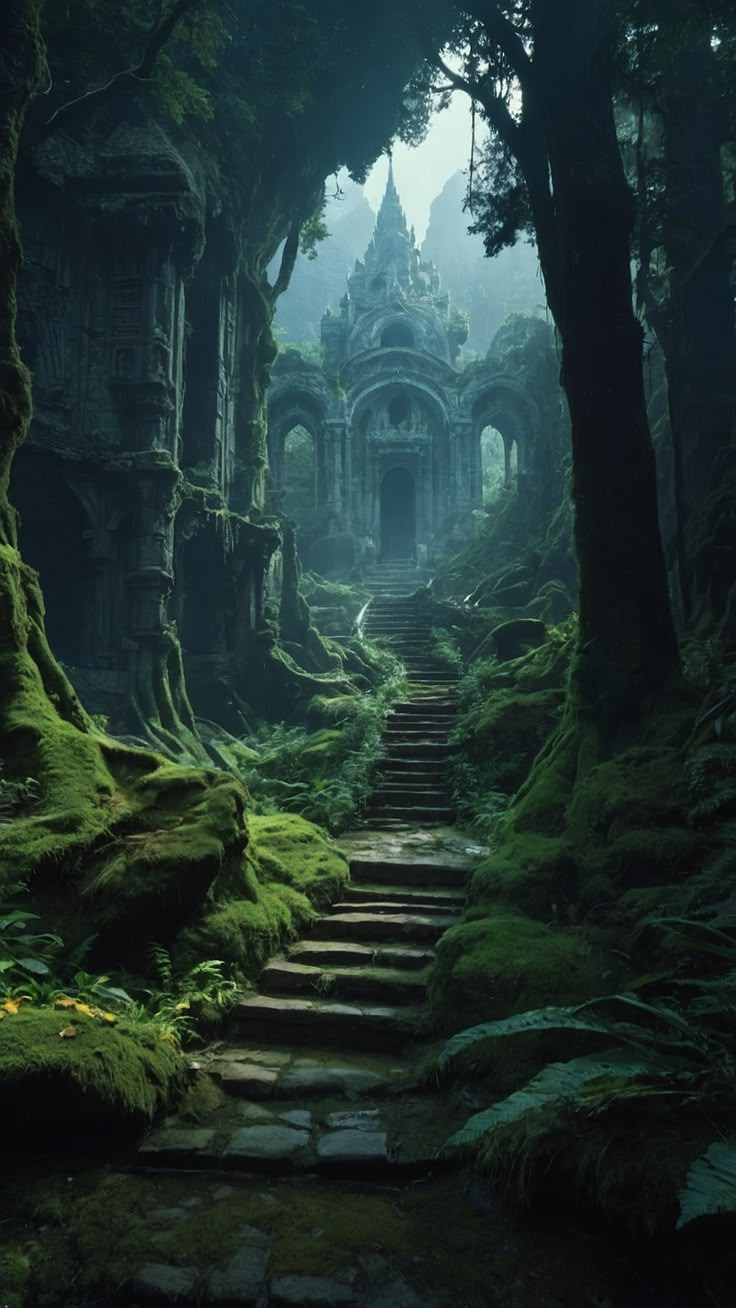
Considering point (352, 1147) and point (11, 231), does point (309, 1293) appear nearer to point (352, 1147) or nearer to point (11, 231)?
point (352, 1147)

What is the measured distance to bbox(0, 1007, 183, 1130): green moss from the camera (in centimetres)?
350

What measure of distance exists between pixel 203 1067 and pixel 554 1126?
217 centimetres

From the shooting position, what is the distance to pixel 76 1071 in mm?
3564

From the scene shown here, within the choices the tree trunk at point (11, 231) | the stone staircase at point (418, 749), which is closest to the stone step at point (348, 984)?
the tree trunk at point (11, 231)

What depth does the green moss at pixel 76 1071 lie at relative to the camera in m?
3.50

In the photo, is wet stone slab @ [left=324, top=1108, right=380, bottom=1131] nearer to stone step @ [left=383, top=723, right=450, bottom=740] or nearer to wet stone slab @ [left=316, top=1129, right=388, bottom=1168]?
wet stone slab @ [left=316, top=1129, right=388, bottom=1168]

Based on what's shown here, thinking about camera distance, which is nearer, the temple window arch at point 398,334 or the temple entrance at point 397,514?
the temple window arch at point 398,334

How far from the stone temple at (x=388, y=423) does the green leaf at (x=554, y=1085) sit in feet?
101

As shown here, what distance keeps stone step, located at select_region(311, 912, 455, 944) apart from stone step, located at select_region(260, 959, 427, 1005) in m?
0.72

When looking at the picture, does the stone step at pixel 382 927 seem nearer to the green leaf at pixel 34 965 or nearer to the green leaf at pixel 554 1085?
the green leaf at pixel 34 965

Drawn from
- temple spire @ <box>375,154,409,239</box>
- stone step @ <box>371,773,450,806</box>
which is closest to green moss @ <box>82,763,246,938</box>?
stone step @ <box>371,773,450,806</box>

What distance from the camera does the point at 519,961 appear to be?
476 cm

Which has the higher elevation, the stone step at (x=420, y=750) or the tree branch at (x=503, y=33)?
the tree branch at (x=503, y=33)

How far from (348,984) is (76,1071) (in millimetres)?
2327
